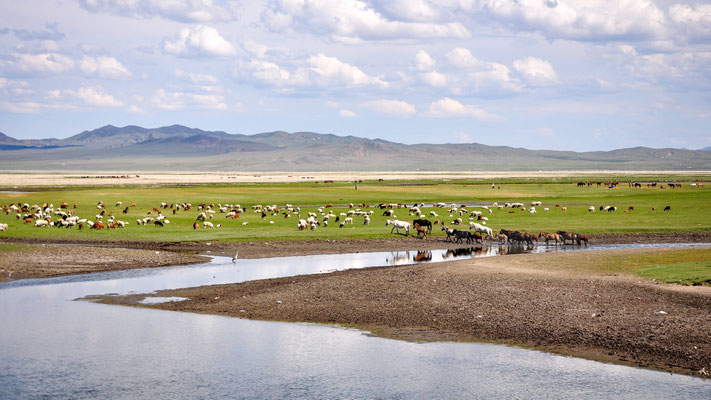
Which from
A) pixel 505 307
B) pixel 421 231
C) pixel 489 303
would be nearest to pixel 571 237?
pixel 421 231

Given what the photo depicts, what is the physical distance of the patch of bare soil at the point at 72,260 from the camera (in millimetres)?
33031

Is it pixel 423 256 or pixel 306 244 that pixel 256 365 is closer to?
pixel 423 256

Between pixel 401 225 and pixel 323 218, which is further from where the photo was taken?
pixel 323 218

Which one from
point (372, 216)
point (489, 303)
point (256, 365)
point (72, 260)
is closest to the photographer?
point (256, 365)

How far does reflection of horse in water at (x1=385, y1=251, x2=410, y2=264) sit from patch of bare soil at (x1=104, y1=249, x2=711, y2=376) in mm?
5064

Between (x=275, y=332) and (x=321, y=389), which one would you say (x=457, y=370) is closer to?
(x=321, y=389)

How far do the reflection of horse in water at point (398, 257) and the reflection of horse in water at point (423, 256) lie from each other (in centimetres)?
52

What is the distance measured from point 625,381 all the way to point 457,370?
13.0 ft

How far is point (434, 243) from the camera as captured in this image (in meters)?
46.2

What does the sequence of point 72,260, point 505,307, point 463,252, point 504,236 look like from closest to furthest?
1. point 505,307
2. point 72,260
3. point 463,252
4. point 504,236

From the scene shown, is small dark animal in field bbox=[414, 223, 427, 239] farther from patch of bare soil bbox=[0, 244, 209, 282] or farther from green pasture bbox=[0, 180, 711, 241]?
patch of bare soil bbox=[0, 244, 209, 282]

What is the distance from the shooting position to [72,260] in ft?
119

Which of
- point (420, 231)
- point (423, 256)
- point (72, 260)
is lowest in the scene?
point (423, 256)

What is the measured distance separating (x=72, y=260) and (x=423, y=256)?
1857 cm
